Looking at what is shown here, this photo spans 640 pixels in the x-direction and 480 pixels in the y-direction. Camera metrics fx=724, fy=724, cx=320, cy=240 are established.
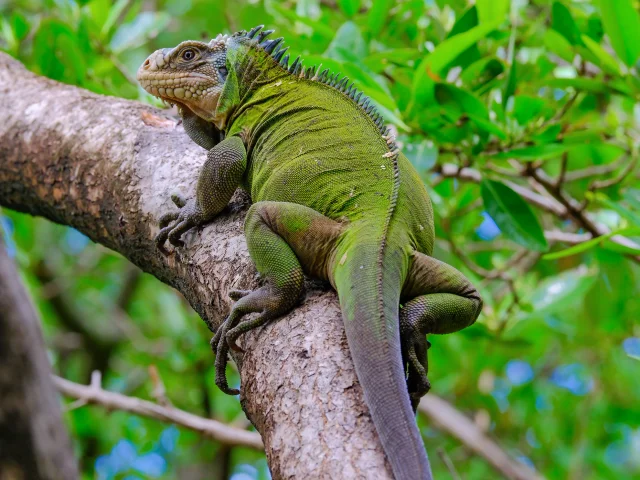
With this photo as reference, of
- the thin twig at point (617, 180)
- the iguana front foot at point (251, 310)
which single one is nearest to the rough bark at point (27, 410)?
the iguana front foot at point (251, 310)

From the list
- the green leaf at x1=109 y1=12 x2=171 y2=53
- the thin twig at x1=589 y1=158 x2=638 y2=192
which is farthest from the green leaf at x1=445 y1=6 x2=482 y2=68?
the green leaf at x1=109 y1=12 x2=171 y2=53

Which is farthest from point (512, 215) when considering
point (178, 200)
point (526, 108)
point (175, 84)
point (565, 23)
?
point (175, 84)

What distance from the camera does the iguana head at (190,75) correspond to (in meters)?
3.97

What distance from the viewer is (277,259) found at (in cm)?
302

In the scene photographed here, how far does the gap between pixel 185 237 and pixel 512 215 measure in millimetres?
1908

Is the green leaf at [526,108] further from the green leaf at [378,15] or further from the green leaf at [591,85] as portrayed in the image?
the green leaf at [378,15]

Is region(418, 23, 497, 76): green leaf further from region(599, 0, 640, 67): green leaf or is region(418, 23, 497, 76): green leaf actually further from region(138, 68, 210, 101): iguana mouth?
region(138, 68, 210, 101): iguana mouth

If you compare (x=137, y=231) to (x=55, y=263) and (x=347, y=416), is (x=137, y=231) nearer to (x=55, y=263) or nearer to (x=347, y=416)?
(x=347, y=416)

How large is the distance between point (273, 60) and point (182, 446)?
5493mm

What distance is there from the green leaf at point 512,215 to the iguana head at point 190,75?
5.45 ft

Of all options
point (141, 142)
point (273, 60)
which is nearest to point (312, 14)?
point (273, 60)

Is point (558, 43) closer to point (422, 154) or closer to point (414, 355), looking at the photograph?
point (422, 154)

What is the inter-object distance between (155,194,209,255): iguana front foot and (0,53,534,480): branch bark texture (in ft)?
0.16

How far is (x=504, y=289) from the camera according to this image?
6309 mm
